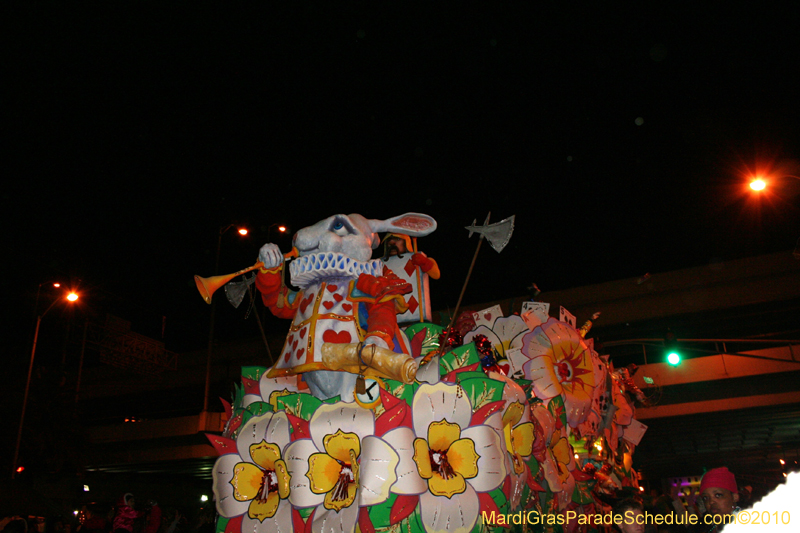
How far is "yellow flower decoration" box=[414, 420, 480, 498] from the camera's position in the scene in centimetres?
307

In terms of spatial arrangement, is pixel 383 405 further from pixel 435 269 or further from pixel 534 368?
pixel 534 368

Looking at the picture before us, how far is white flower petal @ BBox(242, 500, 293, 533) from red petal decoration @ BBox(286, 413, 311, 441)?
1.25 ft

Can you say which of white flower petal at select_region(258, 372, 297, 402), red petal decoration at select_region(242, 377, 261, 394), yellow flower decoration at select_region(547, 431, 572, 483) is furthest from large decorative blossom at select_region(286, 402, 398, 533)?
yellow flower decoration at select_region(547, 431, 572, 483)

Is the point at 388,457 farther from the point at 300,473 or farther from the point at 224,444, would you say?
the point at 224,444

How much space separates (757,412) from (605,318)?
4.70 m

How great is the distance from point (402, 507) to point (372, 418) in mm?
453

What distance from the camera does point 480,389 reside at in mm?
3332

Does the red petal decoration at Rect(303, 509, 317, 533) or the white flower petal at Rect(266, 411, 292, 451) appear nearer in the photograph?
the red petal decoration at Rect(303, 509, 317, 533)

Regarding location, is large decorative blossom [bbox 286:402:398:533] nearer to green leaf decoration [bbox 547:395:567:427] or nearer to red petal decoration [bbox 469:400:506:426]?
red petal decoration [bbox 469:400:506:426]

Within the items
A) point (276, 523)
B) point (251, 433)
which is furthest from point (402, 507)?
point (251, 433)

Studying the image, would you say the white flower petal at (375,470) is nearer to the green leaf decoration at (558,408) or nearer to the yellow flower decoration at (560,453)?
the yellow flower decoration at (560,453)

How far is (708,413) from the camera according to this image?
14688 mm

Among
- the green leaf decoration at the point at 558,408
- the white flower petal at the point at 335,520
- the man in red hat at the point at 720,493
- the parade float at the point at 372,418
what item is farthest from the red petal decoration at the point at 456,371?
the man in red hat at the point at 720,493

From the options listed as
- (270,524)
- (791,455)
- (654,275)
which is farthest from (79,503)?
(791,455)
